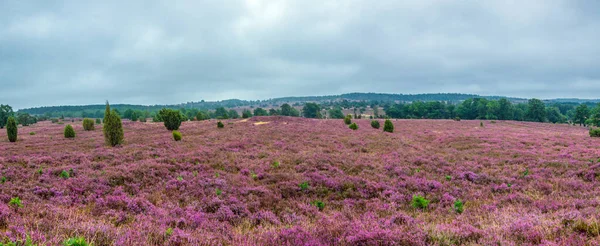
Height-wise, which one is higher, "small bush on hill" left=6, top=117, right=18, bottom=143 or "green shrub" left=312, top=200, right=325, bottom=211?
"small bush on hill" left=6, top=117, right=18, bottom=143

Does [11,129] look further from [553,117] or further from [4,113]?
[553,117]

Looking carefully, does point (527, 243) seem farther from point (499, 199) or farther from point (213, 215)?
point (213, 215)

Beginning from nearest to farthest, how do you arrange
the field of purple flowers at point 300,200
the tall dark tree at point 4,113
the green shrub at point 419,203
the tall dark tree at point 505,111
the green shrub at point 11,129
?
the field of purple flowers at point 300,200 < the green shrub at point 419,203 < the green shrub at point 11,129 < the tall dark tree at point 4,113 < the tall dark tree at point 505,111

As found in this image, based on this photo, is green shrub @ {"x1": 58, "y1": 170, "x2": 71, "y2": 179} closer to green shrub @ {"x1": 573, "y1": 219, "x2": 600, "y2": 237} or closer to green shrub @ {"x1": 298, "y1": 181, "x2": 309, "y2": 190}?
green shrub @ {"x1": 298, "y1": 181, "x2": 309, "y2": 190}

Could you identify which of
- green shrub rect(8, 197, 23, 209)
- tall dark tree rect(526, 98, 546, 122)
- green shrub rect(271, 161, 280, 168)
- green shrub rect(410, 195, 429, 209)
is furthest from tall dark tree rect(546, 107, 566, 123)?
green shrub rect(8, 197, 23, 209)

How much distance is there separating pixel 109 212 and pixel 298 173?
7.87 m

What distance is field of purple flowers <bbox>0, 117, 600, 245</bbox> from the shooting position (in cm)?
531

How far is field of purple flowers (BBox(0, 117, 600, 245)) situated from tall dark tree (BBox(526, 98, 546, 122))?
9926 centimetres

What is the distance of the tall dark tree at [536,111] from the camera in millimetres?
92500

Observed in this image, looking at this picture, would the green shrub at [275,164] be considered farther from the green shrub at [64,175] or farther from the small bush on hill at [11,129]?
the small bush on hill at [11,129]

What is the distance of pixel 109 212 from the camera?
7344mm

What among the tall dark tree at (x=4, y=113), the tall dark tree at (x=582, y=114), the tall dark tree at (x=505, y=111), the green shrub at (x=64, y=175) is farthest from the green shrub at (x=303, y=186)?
the tall dark tree at (x=505, y=111)

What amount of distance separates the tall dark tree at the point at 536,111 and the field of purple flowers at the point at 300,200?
3908 inches

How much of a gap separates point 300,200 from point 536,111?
118776mm
